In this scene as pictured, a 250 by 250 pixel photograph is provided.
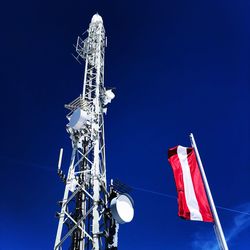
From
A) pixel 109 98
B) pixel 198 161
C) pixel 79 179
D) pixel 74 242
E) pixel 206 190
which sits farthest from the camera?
pixel 109 98

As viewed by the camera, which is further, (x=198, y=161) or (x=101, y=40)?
(x=101, y=40)

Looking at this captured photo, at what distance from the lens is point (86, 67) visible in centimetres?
2648

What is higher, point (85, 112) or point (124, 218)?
point (85, 112)

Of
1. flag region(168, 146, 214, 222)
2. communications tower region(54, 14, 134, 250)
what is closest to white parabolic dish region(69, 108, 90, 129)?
communications tower region(54, 14, 134, 250)

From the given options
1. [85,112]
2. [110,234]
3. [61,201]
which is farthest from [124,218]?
[85,112]

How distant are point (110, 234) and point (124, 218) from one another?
133 cm

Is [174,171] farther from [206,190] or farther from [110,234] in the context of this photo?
[110,234]

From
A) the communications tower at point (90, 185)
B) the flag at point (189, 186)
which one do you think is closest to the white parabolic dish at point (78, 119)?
the communications tower at point (90, 185)

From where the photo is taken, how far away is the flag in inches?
391

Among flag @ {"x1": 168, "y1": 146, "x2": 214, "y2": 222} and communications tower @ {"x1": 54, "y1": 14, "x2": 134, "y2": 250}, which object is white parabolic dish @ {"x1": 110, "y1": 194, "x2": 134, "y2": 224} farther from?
flag @ {"x1": 168, "y1": 146, "x2": 214, "y2": 222}

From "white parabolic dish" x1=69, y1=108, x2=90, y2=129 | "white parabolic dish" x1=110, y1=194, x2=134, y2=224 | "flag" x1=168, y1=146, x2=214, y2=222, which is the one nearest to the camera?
"flag" x1=168, y1=146, x2=214, y2=222

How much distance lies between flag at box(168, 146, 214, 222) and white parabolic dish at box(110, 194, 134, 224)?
8.42 meters

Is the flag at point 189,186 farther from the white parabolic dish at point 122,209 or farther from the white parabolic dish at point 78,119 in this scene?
the white parabolic dish at point 78,119

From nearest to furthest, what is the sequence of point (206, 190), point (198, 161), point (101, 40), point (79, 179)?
point (206, 190) → point (198, 161) → point (79, 179) → point (101, 40)
